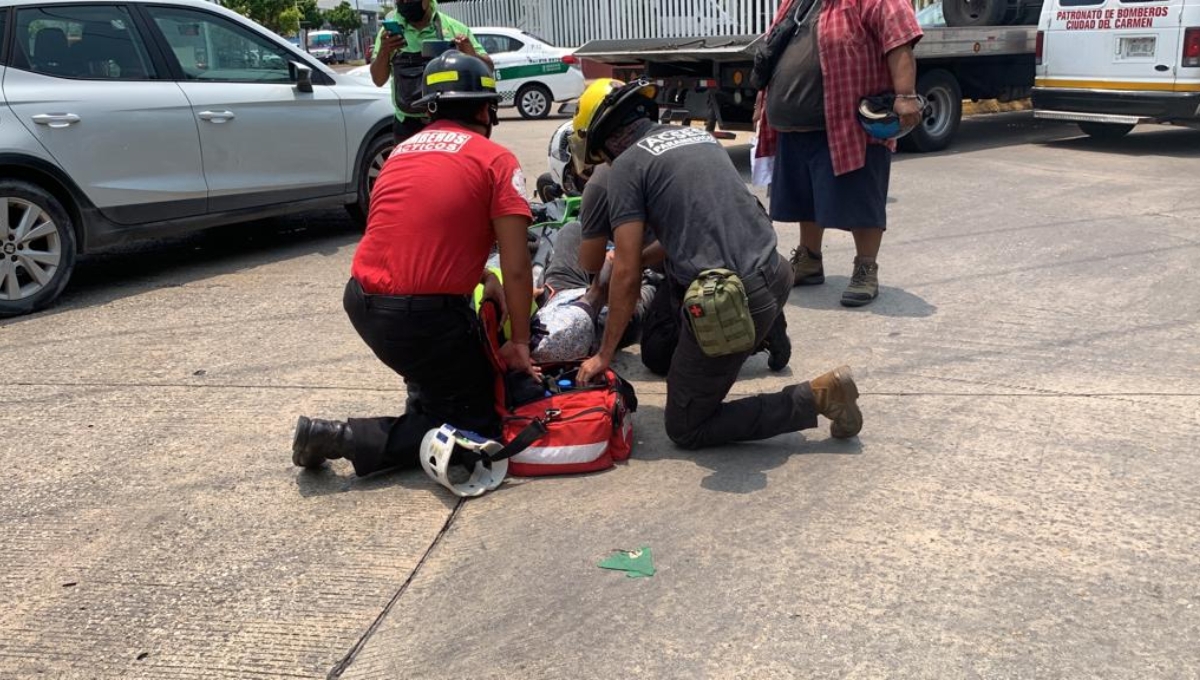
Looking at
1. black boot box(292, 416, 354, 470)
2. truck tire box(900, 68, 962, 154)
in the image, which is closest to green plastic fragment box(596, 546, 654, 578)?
black boot box(292, 416, 354, 470)

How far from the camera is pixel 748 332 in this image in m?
3.58

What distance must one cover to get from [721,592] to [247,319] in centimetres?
376

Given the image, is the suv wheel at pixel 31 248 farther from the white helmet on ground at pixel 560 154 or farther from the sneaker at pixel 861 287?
the sneaker at pixel 861 287

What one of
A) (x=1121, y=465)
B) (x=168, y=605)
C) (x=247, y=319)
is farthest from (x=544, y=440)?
(x=247, y=319)

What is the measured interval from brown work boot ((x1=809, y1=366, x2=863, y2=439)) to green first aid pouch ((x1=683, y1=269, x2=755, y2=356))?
1.28ft

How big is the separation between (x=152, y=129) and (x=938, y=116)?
7738mm

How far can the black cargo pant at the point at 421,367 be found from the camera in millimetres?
3668

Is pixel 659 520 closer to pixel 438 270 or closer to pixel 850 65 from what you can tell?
pixel 438 270

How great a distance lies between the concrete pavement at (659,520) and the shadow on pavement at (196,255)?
0.73 meters

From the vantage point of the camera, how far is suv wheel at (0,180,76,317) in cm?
582

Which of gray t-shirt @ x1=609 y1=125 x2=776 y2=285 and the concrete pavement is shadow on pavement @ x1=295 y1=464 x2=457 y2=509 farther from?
gray t-shirt @ x1=609 y1=125 x2=776 y2=285

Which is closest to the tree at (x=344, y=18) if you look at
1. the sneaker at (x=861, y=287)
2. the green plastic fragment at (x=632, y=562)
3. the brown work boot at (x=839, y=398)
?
the sneaker at (x=861, y=287)

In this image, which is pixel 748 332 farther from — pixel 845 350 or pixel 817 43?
pixel 817 43

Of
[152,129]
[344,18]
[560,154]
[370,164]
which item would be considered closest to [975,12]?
[560,154]
